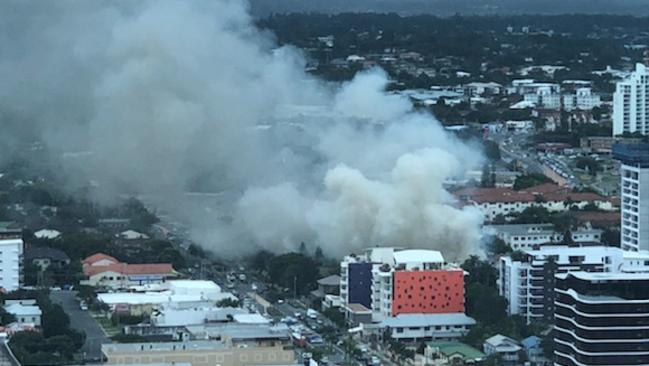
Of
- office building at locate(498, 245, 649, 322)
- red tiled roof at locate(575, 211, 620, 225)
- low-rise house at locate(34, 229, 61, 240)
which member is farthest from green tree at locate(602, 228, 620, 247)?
low-rise house at locate(34, 229, 61, 240)

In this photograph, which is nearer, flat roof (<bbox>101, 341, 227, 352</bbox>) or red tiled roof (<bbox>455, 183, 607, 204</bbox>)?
flat roof (<bbox>101, 341, 227, 352</bbox>)

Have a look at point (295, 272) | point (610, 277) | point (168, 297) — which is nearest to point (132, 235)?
point (295, 272)

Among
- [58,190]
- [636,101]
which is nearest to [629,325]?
[58,190]

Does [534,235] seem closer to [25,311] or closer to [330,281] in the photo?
[330,281]

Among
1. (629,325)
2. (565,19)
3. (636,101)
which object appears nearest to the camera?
(629,325)

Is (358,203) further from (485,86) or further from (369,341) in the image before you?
(485,86)

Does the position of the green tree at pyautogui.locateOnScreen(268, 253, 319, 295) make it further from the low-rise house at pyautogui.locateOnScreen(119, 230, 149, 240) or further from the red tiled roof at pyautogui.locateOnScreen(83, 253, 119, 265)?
the low-rise house at pyautogui.locateOnScreen(119, 230, 149, 240)
